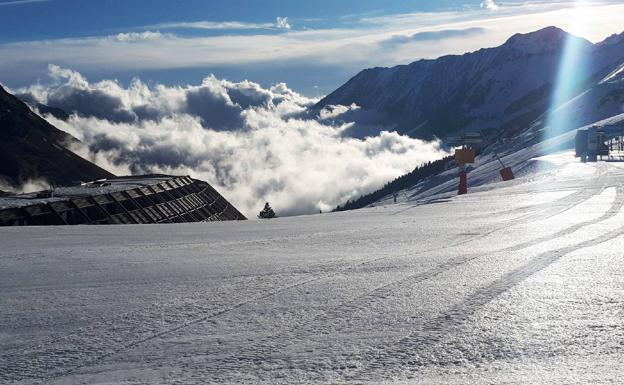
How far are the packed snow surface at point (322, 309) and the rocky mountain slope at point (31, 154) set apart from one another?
461ft

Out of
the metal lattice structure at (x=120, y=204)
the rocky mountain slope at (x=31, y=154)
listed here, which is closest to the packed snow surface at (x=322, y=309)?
the metal lattice structure at (x=120, y=204)

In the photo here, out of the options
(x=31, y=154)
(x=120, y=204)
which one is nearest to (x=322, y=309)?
(x=120, y=204)

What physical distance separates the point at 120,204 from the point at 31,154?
421 ft

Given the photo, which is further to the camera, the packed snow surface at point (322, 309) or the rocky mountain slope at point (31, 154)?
the rocky mountain slope at point (31, 154)

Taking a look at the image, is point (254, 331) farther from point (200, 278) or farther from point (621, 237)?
point (621, 237)

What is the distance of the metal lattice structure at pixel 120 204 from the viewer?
29.5 m

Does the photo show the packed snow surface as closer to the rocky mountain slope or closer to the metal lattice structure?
the metal lattice structure

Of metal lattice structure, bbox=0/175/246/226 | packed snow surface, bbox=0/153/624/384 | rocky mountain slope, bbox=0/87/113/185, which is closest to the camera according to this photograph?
packed snow surface, bbox=0/153/624/384

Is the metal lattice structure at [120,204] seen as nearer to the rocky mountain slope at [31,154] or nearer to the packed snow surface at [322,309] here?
the packed snow surface at [322,309]

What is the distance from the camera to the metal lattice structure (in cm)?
2948

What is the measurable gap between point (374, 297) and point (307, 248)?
11.5 ft

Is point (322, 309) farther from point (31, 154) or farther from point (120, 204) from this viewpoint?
point (31, 154)

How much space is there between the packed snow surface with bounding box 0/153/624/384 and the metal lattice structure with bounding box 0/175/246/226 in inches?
802

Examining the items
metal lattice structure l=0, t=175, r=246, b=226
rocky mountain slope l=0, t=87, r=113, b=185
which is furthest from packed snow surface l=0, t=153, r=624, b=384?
rocky mountain slope l=0, t=87, r=113, b=185
